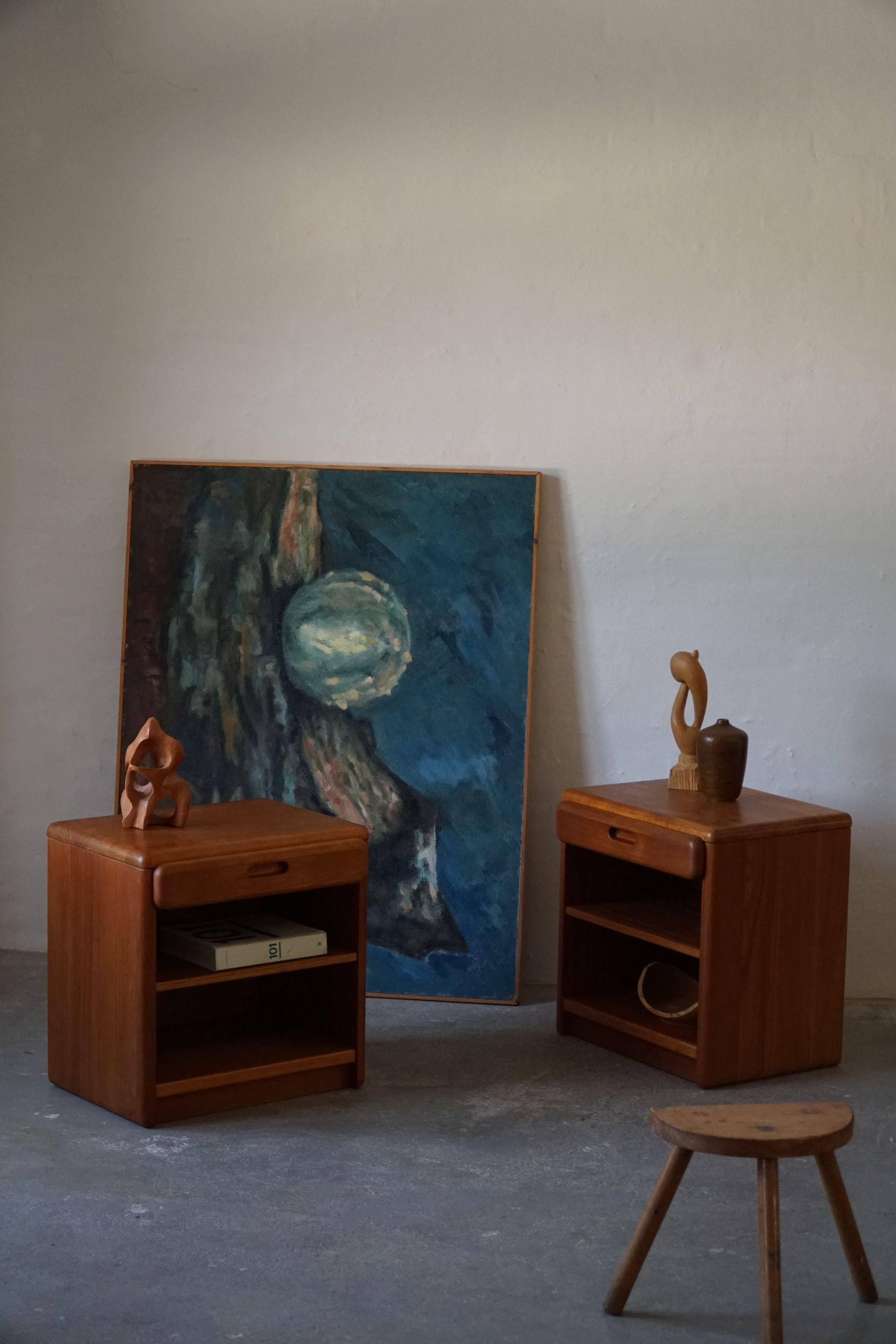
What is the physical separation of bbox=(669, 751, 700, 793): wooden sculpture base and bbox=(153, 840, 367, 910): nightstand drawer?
36.7 inches

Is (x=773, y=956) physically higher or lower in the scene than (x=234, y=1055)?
higher

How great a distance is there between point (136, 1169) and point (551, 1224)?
0.87 m

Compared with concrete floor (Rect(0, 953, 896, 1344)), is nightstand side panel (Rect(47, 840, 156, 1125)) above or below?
above

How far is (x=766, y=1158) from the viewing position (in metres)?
2.44

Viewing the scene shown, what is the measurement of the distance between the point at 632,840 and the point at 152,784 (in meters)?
1.22

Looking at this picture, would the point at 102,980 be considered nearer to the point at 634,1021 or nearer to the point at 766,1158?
the point at 634,1021

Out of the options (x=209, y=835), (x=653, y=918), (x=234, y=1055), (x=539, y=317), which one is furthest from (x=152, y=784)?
(x=539, y=317)

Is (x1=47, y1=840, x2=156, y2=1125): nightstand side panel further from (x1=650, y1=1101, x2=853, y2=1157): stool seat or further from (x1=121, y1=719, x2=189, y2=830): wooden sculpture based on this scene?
(x1=650, y1=1101, x2=853, y2=1157): stool seat

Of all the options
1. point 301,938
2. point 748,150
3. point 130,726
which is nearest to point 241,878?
point 301,938

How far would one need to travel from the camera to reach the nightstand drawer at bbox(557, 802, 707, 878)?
3676 mm

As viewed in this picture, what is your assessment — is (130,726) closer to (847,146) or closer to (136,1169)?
(136,1169)

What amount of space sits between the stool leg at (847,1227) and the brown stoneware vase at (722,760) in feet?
4.69

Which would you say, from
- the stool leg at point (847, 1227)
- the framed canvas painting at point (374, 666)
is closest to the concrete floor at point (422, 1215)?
the stool leg at point (847, 1227)

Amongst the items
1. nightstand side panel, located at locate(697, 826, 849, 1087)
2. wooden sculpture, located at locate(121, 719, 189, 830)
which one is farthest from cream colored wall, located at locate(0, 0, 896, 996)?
wooden sculpture, located at locate(121, 719, 189, 830)
